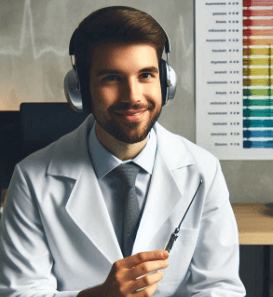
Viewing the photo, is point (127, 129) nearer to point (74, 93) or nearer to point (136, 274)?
point (74, 93)

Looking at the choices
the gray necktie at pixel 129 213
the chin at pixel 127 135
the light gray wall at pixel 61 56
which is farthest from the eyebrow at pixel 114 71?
the light gray wall at pixel 61 56

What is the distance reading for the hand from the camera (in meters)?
0.77

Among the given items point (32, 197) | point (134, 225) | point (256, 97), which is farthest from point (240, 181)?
point (32, 197)

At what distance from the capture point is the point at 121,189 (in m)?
1.03

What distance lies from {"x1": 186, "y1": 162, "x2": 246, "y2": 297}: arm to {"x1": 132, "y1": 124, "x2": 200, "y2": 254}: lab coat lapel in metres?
0.06

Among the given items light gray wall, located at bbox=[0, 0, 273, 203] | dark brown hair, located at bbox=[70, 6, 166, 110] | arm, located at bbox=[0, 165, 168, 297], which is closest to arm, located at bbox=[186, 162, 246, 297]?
arm, located at bbox=[0, 165, 168, 297]

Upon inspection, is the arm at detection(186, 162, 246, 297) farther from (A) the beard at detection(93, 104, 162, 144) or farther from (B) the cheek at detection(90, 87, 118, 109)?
(B) the cheek at detection(90, 87, 118, 109)

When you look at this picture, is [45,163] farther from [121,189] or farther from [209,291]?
[209,291]

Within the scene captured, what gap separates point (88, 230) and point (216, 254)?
313 mm

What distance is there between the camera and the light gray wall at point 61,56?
5.89ft

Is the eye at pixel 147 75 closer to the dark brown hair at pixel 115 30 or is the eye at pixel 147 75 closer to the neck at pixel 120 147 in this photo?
the dark brown hair at pixel 115 30

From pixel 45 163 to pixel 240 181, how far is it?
1.10 metres

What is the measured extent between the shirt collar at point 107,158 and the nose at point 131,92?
0.53 ft

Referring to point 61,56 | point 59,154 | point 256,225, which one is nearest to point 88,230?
point 59,154
